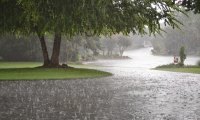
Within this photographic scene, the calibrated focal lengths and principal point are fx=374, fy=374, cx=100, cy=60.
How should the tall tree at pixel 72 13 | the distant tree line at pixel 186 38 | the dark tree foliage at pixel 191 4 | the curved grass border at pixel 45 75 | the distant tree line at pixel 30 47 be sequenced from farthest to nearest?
the distant tree line at pixel 186 38, the distant tree line at pixel 30 47, the curved grass border at pixel 45 75, the tall tree at pixel 72 13, the dark tree foliage at pixel 191 4

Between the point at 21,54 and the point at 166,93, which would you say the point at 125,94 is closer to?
the point at 166,93

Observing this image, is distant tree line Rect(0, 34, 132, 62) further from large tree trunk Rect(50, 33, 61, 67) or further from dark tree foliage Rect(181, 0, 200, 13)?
dark tree foliage Rect(181, 0, 200, 13)

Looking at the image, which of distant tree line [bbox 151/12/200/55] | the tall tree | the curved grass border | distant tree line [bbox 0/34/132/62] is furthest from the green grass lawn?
distant tree line [bbox 151/12/200/55]

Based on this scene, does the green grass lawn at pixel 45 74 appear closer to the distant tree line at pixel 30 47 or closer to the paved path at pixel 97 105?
the paved path at pixel 97 105

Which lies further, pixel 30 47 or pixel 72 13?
pixel 30 47

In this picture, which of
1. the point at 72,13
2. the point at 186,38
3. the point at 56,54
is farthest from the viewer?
the point at 186,38

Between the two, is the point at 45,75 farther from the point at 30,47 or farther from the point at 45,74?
the point at 30,47

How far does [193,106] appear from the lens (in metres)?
13.6

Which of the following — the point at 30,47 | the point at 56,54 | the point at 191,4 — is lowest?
the point at 56,54

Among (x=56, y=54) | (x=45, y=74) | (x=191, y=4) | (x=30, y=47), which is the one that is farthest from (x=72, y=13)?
(x=30, y=47)

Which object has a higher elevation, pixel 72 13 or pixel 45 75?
pixel 72 13

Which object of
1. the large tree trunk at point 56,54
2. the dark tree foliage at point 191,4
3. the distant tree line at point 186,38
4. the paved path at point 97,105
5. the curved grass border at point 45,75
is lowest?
the paved path at point 97,105

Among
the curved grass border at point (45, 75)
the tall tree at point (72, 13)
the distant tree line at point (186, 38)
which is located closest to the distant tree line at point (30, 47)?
the curved grass border at point (45, 75)

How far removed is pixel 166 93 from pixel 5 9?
9080 mm
